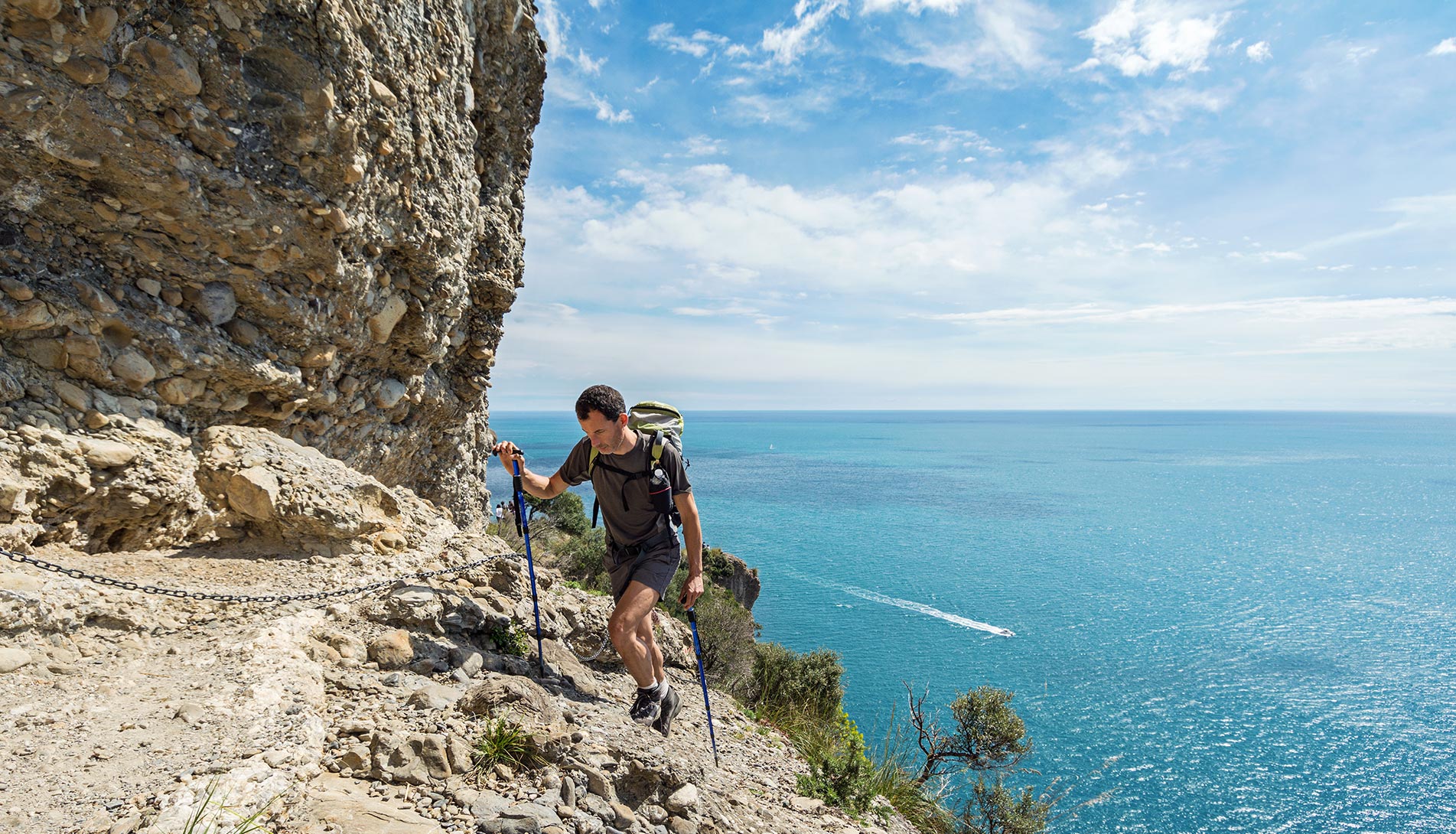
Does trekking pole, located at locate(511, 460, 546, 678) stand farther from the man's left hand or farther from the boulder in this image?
the man's left hand

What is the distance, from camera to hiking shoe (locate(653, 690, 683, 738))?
5395 mm

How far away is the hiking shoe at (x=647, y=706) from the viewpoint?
536 cm

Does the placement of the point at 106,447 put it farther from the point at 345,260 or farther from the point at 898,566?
the point at 898,566

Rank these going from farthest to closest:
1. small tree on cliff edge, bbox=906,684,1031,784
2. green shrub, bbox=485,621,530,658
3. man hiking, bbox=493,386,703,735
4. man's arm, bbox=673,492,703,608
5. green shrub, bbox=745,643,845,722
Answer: small tree on cliff edge, bbox=906,684,1031,784 → green shrub, bbox=745,643,845,722 → green shrub, bbox=485,621,530,658 → man's arm, bbox=673,492,703,608 → man hiking, bbox=493,386,703,735

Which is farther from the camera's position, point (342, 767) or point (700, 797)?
point (700, 797)

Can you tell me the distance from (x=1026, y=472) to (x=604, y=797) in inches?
5587

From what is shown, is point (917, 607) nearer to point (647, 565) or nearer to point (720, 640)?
point (720, 640)

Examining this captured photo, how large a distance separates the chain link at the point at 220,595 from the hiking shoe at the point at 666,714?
2.38 meters

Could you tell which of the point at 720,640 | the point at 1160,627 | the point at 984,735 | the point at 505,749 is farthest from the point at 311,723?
the point at 1160,627

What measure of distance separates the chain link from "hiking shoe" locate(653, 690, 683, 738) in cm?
238

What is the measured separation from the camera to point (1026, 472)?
131 metres

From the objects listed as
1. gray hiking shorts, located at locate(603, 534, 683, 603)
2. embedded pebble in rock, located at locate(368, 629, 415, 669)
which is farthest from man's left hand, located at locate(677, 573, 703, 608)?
embedded pebble in rock, located at locate(368, 629, 415, 669)

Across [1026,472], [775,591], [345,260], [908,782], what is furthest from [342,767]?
[1026,472]

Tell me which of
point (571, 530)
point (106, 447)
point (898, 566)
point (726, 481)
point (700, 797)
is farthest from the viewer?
point (726, 481)
